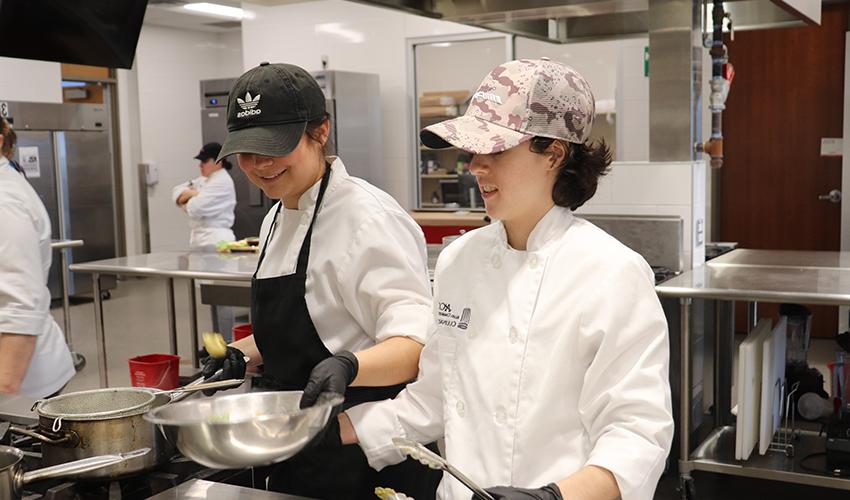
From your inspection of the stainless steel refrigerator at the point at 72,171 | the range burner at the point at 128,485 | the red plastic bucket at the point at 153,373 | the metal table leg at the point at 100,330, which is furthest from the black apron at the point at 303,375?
the stainless steel refrigerator at the point at 72,171

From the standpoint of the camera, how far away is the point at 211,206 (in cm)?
675

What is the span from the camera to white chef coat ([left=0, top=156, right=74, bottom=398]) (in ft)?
7.78

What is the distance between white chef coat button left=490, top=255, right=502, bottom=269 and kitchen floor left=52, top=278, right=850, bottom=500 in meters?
2.35

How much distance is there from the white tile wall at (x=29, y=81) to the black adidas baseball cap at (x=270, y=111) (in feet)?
22.2

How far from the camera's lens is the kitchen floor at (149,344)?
370cm

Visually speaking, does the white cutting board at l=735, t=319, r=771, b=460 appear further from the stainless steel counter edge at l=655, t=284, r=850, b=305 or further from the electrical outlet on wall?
the electrical outlet on wall

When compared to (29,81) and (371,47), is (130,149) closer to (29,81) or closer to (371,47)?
(29,81)

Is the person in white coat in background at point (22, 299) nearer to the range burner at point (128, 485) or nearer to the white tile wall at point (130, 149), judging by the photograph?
the range burner at point (128, 485)

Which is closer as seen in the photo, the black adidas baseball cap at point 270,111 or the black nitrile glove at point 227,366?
the black adidas baseball cap at point 270,111

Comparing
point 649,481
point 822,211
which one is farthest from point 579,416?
point 822,211

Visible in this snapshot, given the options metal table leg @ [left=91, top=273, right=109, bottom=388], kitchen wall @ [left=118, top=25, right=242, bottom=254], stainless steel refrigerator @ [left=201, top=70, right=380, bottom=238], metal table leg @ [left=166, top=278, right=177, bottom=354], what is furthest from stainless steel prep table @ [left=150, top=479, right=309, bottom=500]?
kitchen wall @ [left=118, top=25, right=242, bottom=254]

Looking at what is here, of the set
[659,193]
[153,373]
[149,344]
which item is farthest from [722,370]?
[149,344]

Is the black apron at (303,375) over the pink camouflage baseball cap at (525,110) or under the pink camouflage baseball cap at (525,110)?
under

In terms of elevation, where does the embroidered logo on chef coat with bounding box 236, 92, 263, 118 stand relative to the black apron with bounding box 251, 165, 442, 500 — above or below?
above
